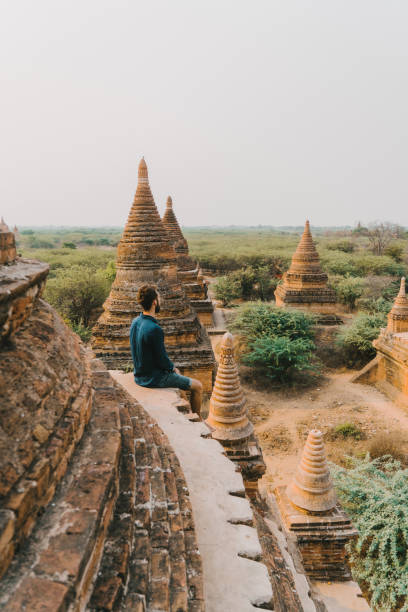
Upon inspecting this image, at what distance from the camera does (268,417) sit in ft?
39.7

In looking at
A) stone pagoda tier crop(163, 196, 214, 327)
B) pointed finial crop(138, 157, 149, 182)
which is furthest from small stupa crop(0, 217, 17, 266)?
→ stone pagoda tier crop(163, 196, 214, 327)

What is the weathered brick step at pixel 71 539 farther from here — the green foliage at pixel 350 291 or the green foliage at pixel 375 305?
the green foliage at pixel 350 291

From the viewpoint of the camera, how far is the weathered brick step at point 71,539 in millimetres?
1512

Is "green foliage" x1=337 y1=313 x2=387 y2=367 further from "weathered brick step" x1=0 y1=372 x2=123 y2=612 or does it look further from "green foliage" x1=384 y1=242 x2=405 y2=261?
"green foliage" x1=384 y1=242 x2=405 y2=261

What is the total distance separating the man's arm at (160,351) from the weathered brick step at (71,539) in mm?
2123

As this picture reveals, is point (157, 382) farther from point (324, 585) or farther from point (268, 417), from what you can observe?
point (268, 417)

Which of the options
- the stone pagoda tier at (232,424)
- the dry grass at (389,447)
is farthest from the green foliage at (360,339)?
the stone pagoda tier at (232,424)

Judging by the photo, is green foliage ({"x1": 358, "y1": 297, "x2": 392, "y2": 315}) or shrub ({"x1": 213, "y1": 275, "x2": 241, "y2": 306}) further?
shrub ({"x1": 213, "y1": 275, "x2": 241, "y2": 306})

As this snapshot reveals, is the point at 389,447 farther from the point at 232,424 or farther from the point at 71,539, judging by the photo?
the point at 71,539

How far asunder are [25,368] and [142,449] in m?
1.27

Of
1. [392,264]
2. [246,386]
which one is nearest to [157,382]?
[246,386]

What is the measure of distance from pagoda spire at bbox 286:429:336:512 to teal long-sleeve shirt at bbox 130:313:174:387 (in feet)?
7.38

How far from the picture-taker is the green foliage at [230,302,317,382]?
46.1 feet

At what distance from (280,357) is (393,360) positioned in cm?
362
